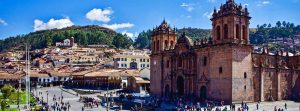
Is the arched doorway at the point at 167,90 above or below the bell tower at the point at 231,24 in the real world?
below

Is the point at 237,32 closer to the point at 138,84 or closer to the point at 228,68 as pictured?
the point at 228,68

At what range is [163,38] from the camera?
2251 inches

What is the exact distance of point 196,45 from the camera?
1860 inches

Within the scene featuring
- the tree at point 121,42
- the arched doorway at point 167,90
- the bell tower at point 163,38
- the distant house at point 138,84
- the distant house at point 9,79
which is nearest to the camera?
the arched doorway at point 167,90

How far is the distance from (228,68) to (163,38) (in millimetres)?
17506

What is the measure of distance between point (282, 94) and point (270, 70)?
443cm

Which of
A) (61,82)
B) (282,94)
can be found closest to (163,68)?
(282,94)

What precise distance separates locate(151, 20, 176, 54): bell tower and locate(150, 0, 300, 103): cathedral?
1216 millimetres

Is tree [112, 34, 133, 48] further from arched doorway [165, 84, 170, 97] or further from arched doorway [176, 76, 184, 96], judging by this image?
arched doorway [176, 76, 184, 96]

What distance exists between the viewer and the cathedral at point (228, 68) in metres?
41.9

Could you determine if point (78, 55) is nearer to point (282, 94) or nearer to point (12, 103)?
point (12, 103)

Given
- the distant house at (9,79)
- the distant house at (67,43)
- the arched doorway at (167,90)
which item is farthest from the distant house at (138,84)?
the distant house at (67,43)

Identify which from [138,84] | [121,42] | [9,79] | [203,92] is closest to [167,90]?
[203,92]

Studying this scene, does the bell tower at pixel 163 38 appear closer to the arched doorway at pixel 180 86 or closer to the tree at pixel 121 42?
the arched doorway at pixel 180 86
